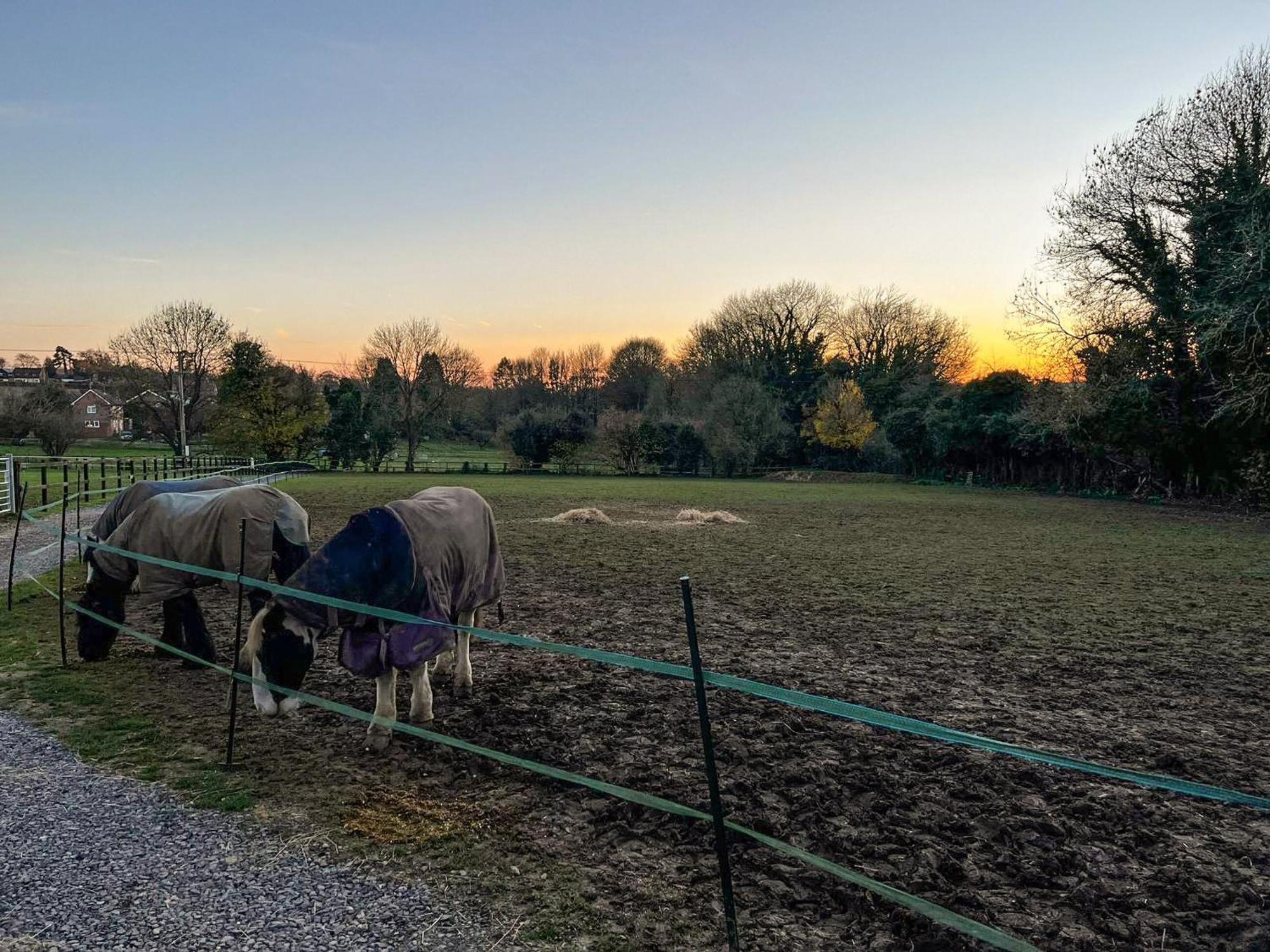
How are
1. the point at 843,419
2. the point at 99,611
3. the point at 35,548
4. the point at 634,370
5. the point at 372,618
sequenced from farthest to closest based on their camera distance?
the point at 634,370, the point at 843,419, the point at 35,548, the point at 99,611, the point at 372,618

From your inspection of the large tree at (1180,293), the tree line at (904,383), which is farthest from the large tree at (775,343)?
the large tree at (1180,293)

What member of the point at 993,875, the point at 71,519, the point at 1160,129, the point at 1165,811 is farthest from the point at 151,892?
the point at 1160,129

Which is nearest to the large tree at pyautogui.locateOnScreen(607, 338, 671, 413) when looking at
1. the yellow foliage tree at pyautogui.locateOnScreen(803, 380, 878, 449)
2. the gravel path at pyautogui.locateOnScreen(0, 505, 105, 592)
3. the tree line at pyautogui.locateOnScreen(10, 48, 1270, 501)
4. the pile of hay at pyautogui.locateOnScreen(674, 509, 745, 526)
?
the tree line at pyautogui.locateOnScreen(10, 48, 1270, 501)

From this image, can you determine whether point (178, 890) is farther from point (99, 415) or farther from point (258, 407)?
point (99, 415)

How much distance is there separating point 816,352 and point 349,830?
52.5m

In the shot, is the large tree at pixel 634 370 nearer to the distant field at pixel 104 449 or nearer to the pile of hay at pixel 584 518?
the distant field at pixel 104 449

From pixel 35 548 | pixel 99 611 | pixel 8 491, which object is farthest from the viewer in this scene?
pixel 8 491

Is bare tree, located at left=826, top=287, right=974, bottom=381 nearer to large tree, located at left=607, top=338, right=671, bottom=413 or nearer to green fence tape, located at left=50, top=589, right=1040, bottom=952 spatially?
large tree, located at left=607, top=338, right=671, bottom=413

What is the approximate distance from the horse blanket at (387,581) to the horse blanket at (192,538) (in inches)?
62.6

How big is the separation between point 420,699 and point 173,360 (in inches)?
1856

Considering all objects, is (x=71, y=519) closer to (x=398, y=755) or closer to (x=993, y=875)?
(x=398, y=755)

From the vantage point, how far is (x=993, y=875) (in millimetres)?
3258

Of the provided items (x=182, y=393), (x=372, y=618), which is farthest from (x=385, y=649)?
(x=182, y=393)

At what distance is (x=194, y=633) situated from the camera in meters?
6.27
